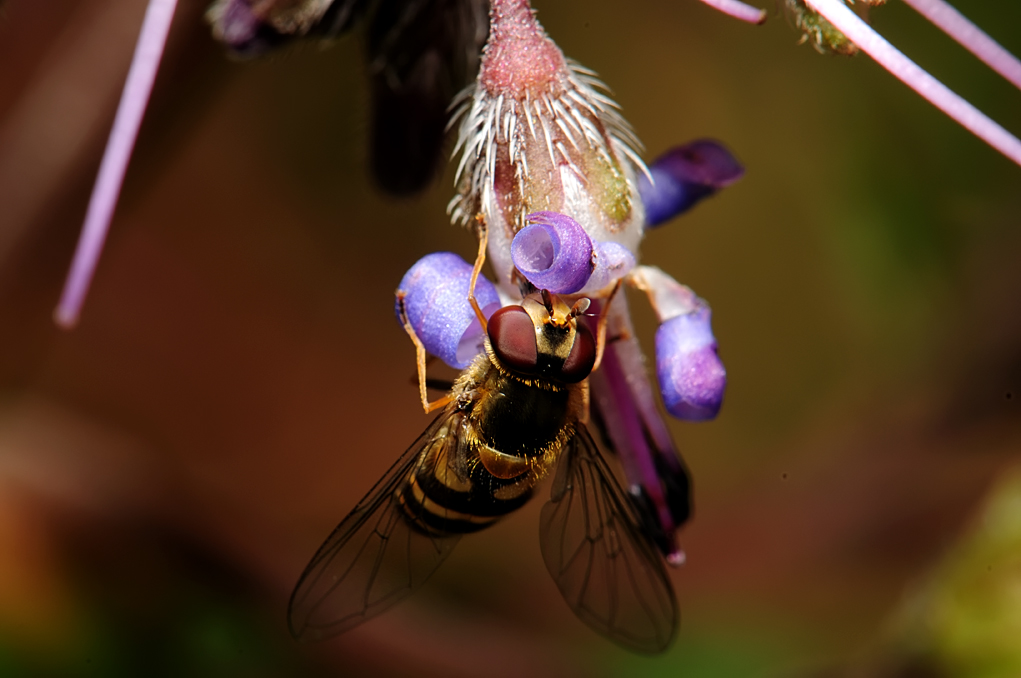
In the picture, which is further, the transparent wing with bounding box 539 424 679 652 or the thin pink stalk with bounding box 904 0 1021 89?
the transparent wing with bounding box 539 424 679 652

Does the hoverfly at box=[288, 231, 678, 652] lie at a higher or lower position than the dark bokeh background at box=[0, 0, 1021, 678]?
higher

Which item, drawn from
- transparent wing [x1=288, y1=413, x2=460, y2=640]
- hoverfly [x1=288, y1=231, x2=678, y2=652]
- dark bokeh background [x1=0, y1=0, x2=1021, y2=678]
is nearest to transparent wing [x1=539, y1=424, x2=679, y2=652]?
hoverfly [x1=288, y1=231, x2=678, y2=652]

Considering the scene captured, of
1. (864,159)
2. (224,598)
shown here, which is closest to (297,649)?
(224,598)

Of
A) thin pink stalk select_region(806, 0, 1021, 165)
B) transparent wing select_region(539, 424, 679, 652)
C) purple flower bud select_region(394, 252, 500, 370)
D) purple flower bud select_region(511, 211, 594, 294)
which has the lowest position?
transparent wing select_region(539, 424, 679, 652)

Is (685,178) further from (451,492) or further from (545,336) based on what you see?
(451,492)

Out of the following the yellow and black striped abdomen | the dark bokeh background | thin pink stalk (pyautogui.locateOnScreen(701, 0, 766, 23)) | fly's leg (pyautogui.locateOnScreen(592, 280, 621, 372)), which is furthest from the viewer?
the dark bokeh background

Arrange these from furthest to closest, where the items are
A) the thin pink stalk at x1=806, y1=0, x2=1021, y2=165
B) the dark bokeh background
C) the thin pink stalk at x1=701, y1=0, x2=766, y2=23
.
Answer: the dark bokeh background < the thin pink stalk at x1=701, y1=0, x2=766, y2=23 < the thin pink stalk at x1=806, y1=0, x2=1021, y2=165

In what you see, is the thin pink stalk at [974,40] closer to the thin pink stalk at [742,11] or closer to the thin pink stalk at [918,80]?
the thin pink stalk at [918,80]

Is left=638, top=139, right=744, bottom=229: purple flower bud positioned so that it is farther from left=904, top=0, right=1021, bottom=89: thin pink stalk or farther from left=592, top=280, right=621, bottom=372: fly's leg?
left=904, top=0, right=1021, bottom=89: thin pink stalk
